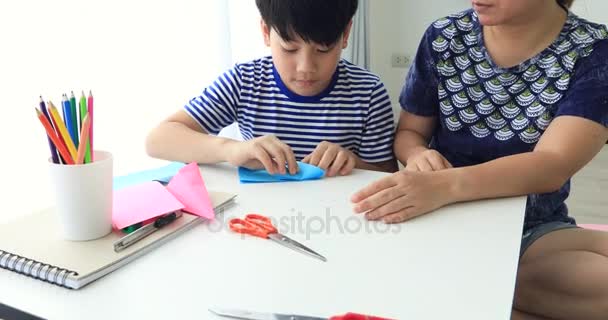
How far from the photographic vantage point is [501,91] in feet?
3.37

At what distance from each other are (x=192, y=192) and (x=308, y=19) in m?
0.40

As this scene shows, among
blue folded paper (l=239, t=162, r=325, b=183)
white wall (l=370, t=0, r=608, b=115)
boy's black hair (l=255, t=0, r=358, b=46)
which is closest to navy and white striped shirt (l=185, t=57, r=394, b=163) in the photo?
boy's black hair (l=255, t=0, r=358, b=46)

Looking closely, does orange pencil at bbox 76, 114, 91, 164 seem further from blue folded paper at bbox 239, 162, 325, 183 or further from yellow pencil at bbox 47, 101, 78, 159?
blue folded paper at bbox 239, 162, 325, 183

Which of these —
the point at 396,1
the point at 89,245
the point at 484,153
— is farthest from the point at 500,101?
the point at 396,1

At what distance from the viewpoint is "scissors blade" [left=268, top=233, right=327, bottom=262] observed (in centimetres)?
60

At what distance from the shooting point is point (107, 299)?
20.1 inches

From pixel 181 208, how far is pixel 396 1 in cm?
307

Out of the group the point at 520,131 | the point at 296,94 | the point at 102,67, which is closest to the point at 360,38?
the point at 102,67

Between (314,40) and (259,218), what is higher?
(314,40)

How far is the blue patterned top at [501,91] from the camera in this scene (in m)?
0.96

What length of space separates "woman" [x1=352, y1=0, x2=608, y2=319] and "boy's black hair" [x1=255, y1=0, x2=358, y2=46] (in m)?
0.21

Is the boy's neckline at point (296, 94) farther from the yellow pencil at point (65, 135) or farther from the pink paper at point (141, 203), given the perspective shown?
the yellow pencil at point (65, 135)

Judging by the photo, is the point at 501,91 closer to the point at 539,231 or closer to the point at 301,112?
the point at 539,231

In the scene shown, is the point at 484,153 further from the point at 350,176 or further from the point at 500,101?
the point at 350,176
